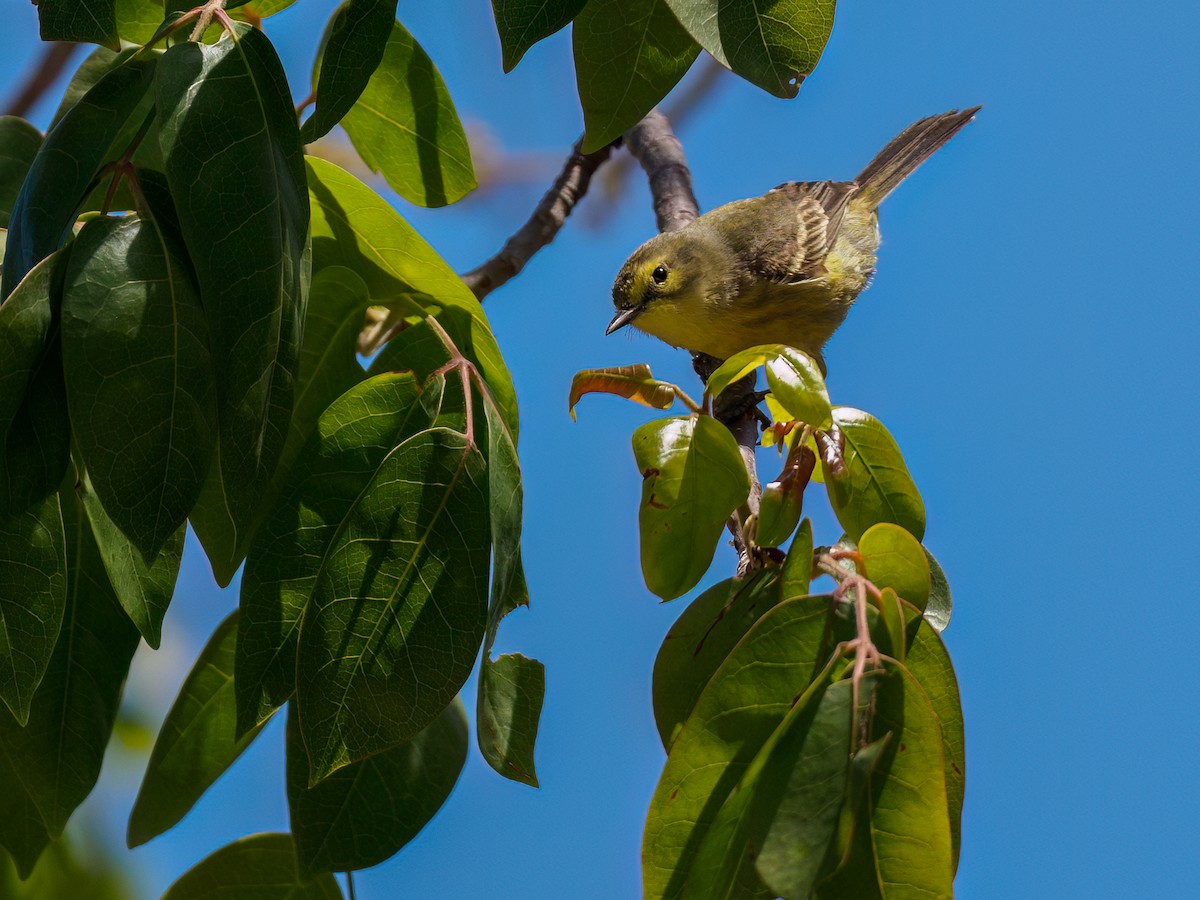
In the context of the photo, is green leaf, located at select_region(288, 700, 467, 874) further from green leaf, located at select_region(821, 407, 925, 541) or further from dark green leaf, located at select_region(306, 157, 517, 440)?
green leaf, located at select_region(821, 407, 925, 541)

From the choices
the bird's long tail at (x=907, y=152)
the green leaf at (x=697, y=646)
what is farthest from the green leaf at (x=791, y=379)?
the bird's long tail at (x=907, y=152)

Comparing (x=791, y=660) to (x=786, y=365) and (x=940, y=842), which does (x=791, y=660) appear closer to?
(x=940, y=842)

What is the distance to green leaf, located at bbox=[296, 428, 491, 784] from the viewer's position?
1.16 metres

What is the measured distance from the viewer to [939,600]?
163cm

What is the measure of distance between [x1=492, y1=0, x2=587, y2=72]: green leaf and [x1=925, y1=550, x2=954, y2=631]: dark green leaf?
0.90 metres

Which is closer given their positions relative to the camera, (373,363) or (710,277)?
(373,363)

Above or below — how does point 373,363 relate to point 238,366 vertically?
above

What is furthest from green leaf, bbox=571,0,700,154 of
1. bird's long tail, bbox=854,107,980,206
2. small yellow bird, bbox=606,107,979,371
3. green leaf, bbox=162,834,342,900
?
bird's long tail, bbox=854,107,980,206

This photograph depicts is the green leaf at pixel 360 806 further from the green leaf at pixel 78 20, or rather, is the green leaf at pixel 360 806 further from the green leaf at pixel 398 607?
the green leaf at pixel 78 20

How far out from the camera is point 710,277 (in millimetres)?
4398

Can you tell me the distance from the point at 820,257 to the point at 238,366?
386cm

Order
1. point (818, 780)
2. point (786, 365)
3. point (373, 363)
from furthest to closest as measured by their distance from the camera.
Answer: point (373, 363) → point (786, 365) → point (818, 780)

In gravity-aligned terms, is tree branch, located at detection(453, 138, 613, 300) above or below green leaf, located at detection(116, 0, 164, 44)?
above

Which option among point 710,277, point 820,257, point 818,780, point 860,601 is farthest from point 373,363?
point 820,257
